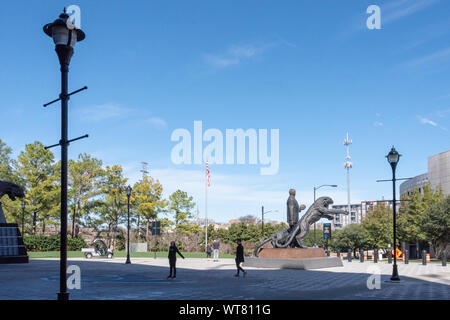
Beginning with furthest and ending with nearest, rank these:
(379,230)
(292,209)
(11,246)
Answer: (379,230)
(11,246)
(292,209)

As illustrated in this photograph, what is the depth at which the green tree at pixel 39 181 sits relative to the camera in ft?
177

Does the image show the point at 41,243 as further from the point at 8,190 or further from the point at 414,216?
the point at 414,216

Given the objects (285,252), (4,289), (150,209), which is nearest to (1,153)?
(150,209)

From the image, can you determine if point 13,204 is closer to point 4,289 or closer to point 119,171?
point 119,171

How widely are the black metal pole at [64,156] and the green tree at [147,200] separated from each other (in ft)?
182

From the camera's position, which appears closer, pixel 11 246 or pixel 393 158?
pixel 393 158

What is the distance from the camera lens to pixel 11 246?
95.3 feet

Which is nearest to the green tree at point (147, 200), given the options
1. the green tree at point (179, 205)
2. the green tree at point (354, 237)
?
the green tree at point (179, 205)

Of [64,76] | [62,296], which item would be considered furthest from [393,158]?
[62,296]

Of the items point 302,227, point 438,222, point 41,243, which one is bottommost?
point 41,243

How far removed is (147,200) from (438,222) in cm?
3756

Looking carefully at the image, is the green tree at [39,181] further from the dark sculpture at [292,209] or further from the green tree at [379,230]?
the green tree at [379,230]
